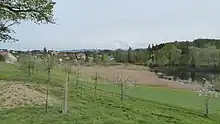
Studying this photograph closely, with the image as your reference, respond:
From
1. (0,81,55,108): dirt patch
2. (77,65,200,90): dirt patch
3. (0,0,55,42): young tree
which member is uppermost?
(0,0,55,42): young tree

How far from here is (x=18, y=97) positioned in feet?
84.3

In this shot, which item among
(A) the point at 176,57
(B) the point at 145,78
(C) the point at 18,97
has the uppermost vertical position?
(A) the point at 176,57

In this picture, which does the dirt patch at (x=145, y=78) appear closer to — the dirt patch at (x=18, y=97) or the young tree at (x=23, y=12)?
the dirt patch at (x=18, y=97)

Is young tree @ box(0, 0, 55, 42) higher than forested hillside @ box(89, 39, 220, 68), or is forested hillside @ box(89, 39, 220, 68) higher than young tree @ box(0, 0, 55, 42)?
young tree @ box(0, 0, 55, 42)

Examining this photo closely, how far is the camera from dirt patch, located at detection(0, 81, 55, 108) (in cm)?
2438

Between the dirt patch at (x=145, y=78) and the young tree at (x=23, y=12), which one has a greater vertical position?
the young tree at (x=23, y=12)

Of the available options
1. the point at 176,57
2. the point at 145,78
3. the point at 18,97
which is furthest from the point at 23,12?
the point at 176,57

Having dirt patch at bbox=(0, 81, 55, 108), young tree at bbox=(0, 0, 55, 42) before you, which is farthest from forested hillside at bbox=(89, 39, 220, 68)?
young tree at bbox=(0, 0, 55, 42)

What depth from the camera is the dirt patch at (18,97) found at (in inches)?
960

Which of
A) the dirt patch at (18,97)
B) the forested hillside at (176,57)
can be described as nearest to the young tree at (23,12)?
the dirt patch at (18,97)

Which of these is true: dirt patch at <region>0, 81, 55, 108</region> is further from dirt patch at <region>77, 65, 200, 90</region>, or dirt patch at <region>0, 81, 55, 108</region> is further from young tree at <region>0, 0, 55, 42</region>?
dirt patch at <region>77, 65, 200, 90</region>

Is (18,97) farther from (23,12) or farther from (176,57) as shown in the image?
(176,57)

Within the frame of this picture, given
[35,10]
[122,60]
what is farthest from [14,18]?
[122,60]

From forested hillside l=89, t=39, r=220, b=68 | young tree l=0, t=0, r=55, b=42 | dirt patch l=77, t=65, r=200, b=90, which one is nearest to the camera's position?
young tree l=0, t=0, r=55, b=42
